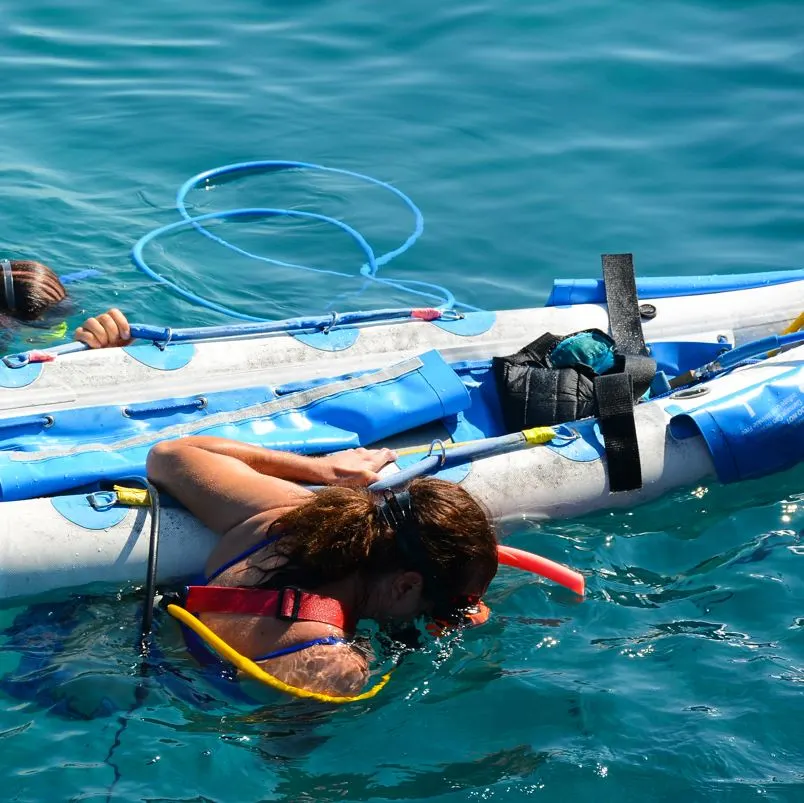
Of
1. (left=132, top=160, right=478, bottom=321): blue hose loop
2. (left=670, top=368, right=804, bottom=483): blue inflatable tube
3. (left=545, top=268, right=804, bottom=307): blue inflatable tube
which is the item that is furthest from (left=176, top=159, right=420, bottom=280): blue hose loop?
(left=670, top=368, right=804, bottom=483): blue inflatable tube

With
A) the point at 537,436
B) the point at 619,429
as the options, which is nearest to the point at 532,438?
the point at 537,436

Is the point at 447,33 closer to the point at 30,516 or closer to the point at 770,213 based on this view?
Answer: the point at 770,213

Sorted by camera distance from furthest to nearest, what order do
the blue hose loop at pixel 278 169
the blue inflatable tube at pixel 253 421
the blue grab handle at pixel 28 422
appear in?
1. the blue hose loop at pixel 278 169
2. the blue grab handle at pixel 28 422
3. the blue inflatable tube at pixel 253 421

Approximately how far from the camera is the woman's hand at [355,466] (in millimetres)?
3729

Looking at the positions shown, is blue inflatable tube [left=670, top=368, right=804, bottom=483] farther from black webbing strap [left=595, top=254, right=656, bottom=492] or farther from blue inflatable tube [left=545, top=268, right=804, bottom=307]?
blue inflatable tube [left=545, top=268, right=804, bottom=307]

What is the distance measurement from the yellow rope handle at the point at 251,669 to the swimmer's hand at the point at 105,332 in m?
1.85

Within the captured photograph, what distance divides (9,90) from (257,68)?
5.97 ft

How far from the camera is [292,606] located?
3.09 meters

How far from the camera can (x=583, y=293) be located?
211 inches

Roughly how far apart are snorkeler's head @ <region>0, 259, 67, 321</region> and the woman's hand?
205cm

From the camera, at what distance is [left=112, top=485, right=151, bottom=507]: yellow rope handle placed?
372 centimetres

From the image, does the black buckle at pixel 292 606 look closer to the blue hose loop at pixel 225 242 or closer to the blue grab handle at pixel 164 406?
the blue grab handle at pixel 164 406

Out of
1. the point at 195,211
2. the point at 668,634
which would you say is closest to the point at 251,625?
the point at 668,634

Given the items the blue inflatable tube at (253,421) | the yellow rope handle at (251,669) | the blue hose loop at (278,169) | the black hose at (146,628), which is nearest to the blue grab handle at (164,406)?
the blue inflatable tube at (253,421)
